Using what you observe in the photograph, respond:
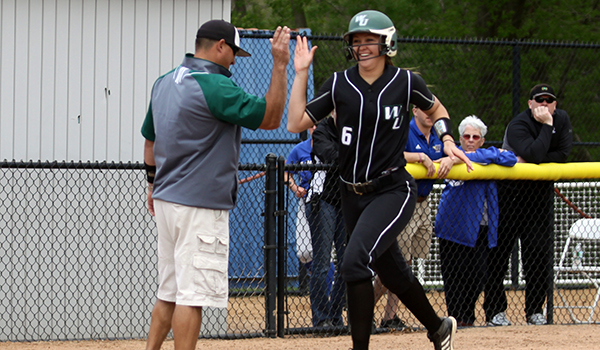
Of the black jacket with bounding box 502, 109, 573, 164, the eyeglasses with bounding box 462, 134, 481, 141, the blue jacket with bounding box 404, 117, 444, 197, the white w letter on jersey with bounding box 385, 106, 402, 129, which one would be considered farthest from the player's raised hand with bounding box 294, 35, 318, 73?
the black jacket with bounding box 502, 109, 573, 164

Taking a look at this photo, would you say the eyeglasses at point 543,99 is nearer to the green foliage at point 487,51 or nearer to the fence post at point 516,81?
the fence post at point 516,81

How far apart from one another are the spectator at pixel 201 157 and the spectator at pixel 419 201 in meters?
2.12

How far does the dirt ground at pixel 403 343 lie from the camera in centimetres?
536

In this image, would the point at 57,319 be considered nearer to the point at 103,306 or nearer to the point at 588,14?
the point at 103,306

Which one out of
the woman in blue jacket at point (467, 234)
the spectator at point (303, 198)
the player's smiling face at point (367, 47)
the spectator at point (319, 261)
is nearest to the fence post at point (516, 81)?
the woman in blue jacket at point (467, 234)

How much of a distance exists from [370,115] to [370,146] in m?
0.18

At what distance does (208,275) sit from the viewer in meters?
3.74

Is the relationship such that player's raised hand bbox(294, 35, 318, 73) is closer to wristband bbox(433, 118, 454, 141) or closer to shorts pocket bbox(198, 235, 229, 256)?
wristband bbox(433, 118, 454, 141)

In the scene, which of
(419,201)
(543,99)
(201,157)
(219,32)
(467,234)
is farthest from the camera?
(543,99)

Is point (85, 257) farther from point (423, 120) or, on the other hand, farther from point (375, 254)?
point (423, 120)

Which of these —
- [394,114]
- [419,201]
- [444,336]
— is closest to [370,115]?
[394,114]

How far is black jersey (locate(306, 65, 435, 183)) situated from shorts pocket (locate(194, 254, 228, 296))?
3.39 feet

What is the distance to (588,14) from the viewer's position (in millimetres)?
15117

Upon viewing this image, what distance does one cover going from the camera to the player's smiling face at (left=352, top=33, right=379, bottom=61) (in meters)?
4.25
